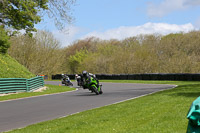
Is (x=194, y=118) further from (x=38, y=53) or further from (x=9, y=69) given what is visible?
(x=38, y=53)

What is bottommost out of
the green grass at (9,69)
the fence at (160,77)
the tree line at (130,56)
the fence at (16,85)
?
the fence at (16,85)

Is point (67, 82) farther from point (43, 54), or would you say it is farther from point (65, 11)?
point (43, 54)

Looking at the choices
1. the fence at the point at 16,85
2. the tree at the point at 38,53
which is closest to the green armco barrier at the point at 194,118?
the fence at the point at 16,85

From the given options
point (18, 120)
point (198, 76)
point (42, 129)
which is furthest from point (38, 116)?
point (198, 76)

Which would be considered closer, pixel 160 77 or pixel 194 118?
pixel 194 118

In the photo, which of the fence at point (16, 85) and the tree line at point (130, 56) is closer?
the fence at point (16, 85)

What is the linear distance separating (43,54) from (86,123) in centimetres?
6403

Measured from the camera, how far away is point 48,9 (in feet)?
59.5

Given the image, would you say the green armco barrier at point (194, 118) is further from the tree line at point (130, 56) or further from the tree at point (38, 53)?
the tree at point (38, 53)

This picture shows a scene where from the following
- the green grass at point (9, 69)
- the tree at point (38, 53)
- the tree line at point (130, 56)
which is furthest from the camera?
the tree at point (38, 53)

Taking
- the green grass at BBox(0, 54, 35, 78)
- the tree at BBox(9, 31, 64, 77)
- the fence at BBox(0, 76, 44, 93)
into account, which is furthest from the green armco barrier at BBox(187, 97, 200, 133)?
the tree at BBox(9, 31, 64, 77)

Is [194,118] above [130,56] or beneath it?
beneath

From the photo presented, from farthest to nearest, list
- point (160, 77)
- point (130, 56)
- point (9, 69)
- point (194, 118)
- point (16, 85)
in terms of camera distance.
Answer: point (130, 56) < point (160, 77) < point (9, 69) < point (16, 85) < point (194, 118)

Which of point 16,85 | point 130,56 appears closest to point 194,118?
point 16,85
